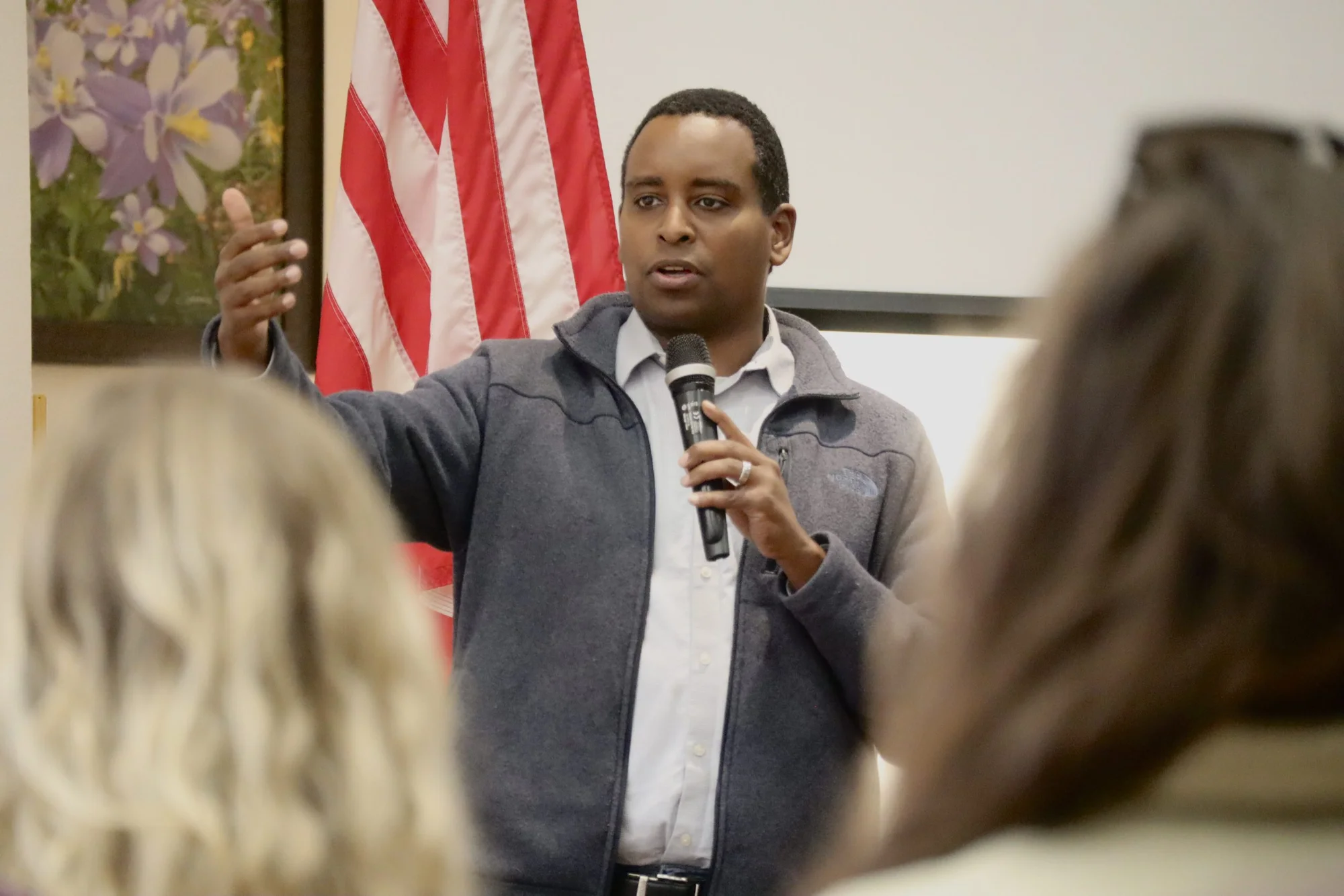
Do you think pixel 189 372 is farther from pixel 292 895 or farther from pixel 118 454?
pixel 292 895

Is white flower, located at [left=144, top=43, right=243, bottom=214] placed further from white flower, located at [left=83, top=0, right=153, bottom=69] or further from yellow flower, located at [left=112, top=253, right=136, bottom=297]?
yellow flower, located at [left=112, top=253, right=136, bottom=297]

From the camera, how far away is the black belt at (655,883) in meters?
1.78

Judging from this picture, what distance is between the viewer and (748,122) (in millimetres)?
2090

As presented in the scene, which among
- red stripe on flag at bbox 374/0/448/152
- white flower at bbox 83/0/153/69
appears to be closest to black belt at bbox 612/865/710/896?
red stripe on flag at bbox 374/0/448/152

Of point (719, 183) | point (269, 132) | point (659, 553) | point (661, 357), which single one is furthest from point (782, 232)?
point (269, 132)

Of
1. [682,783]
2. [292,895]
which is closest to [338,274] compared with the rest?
[682,783]

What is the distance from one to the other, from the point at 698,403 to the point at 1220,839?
123 cm

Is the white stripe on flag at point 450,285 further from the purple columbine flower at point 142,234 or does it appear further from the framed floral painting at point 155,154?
the purple columbine flower at point 142,234

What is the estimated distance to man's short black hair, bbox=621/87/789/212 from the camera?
207 centimetres

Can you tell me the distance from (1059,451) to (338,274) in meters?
2.19

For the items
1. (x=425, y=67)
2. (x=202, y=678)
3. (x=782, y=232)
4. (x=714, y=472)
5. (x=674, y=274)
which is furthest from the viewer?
(x=425, y=67)

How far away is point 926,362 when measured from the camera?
2.65 metres

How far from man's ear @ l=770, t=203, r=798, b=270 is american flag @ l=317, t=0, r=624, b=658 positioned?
585 millimetres

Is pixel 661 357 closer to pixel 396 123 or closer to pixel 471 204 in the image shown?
pixel 471 204
